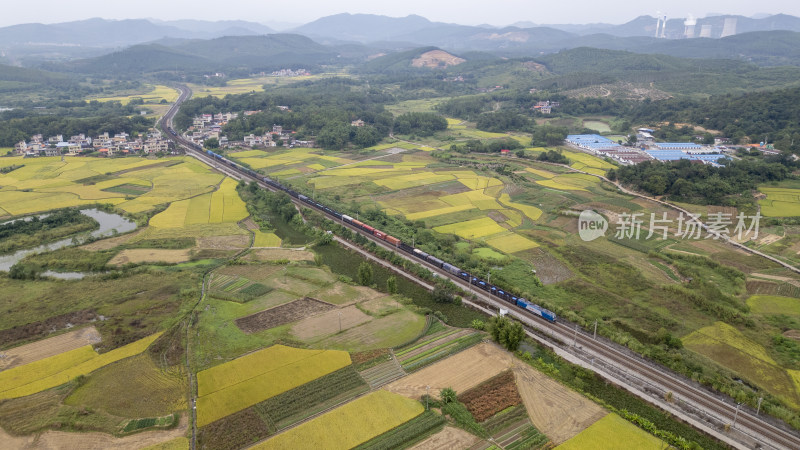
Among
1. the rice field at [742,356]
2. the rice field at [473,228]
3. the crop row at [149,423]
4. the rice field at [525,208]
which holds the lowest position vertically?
the rice field at [742,356]

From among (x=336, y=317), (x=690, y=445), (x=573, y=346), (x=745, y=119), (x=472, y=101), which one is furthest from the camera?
(x=472, y=101)

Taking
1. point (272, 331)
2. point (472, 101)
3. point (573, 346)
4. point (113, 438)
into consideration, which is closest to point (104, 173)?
point (272, 331)

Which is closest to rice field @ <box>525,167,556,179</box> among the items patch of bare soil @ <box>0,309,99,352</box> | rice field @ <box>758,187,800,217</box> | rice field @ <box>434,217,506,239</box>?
rice field @ <box>434,217,506,239</box>

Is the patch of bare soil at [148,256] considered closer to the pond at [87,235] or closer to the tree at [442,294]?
the pond at [87,235]

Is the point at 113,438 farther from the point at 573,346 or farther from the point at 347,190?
the point at 347,190

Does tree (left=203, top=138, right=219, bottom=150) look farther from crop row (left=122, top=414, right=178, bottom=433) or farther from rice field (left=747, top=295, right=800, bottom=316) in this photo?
rice field (left=747, top=295, right=800, bottom=316)

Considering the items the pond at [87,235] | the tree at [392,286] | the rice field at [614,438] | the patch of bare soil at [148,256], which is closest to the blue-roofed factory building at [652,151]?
the tree at [392,286]

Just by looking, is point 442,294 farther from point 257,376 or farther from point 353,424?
point 257,376
